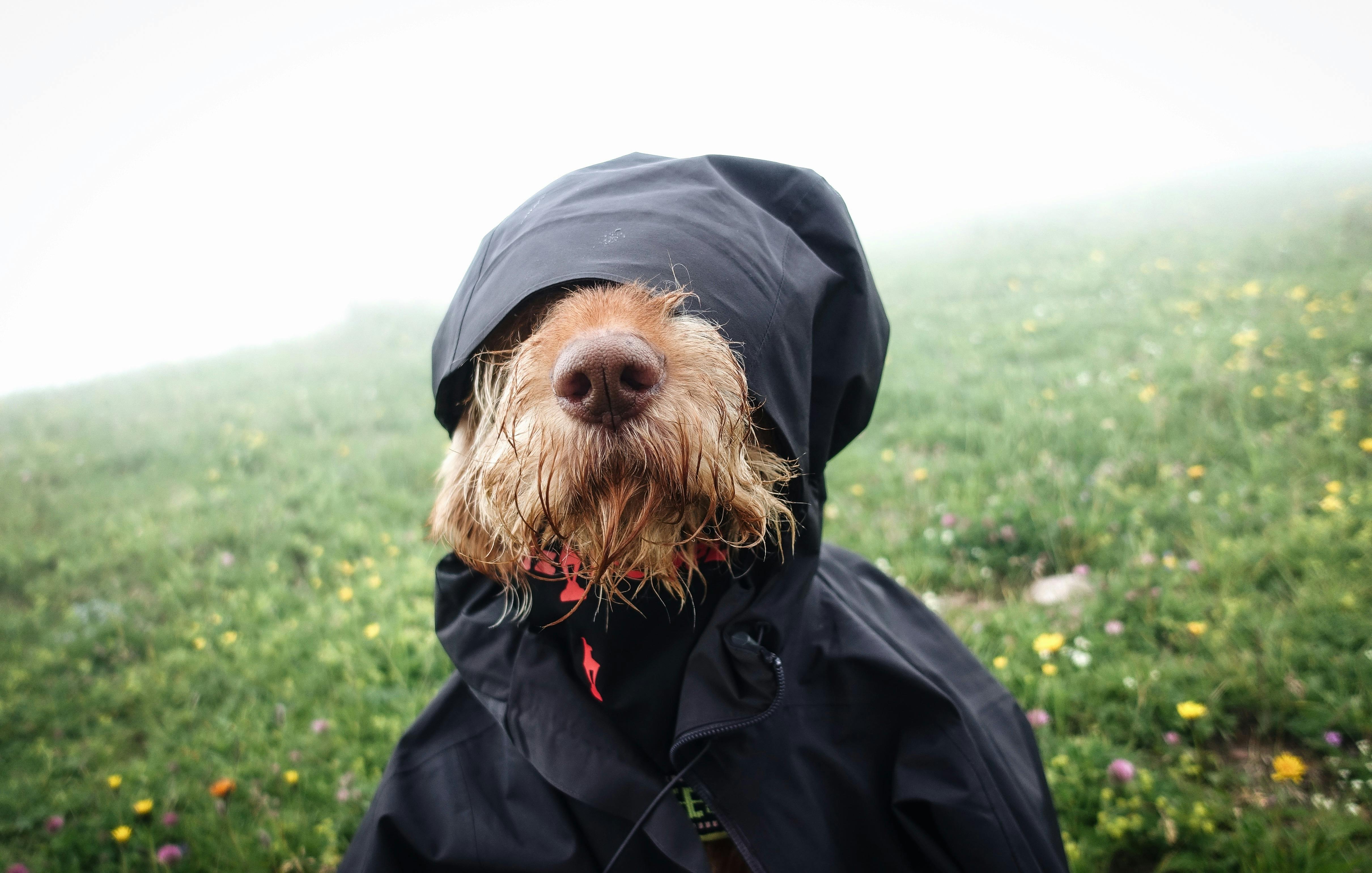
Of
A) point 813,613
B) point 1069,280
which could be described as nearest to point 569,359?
point 813,613

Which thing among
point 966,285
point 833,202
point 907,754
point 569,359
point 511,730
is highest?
point 833,202

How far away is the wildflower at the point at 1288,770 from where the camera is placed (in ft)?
6.35

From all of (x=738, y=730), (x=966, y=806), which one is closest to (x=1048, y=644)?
(x=966, y=806)

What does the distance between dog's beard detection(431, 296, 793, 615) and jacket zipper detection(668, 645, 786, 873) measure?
0.84 feet

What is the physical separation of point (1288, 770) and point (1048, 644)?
704 millimetres

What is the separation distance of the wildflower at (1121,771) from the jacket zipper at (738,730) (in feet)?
4.15

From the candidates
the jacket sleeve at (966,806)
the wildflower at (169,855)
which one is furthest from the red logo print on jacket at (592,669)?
the wildflower at (169,855)

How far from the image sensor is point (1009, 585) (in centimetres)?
321

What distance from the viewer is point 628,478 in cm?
134

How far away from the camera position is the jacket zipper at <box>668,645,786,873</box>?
1.43 m

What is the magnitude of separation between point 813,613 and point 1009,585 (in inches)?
74.6

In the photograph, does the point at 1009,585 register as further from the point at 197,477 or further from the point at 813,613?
the point at 197,477

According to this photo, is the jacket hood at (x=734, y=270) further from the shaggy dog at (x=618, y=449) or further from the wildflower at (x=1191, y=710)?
the wildflower at (x=1191, y=710)

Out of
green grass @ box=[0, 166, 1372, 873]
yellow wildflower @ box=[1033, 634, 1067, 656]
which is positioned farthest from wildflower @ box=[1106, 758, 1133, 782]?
yellow wildflower @ box=[1033, 634, 1067, 656]
